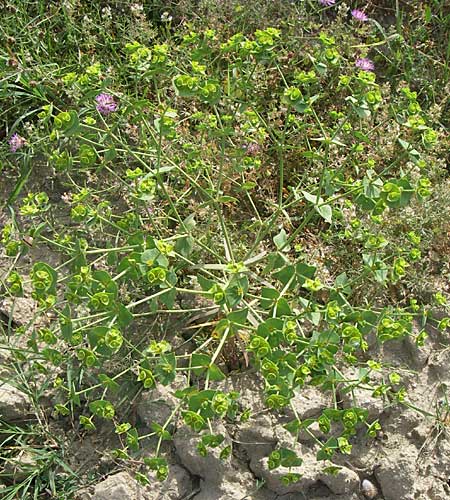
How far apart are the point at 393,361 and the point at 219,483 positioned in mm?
783

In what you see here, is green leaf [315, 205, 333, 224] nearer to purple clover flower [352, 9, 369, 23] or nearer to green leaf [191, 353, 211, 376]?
green leaf [191, 353, 211, 376]

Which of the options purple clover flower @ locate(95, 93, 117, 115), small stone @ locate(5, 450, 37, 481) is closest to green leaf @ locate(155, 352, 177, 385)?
small stone @ locate(5, 450, 37, 481)

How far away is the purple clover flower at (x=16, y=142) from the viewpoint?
2961 mm

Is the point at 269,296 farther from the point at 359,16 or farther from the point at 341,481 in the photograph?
the point at 359,16

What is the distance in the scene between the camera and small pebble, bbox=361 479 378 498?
2.48 meters

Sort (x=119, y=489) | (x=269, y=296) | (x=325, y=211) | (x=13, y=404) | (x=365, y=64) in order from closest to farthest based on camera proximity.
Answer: (x=269, y=296) → (x=325, y=211) → (x=119, y=489) → (x=13, y=404) → (x=365, y=64)

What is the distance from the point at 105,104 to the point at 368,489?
1798 millimetres

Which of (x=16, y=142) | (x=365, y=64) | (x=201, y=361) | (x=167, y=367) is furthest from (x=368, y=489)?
(x=16, y=142)

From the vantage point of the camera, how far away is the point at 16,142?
2959 mm

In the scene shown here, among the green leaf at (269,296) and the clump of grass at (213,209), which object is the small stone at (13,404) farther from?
the green leaf at (269,296)

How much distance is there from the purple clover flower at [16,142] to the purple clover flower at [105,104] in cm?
34

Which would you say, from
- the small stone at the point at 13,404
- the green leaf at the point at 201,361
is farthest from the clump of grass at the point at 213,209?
the small stone at the point at 13,404

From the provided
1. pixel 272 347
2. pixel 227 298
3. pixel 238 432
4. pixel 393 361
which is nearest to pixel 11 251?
pixel 227 298

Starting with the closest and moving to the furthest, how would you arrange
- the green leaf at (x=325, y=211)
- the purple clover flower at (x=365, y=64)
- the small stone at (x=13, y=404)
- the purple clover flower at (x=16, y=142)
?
the green leaf at (x=325, y=211)
the small stone at (x=13, y=404)
the purple clover flower at (x=16, y=142)
the purple clover flower at (x=365, y=64)
